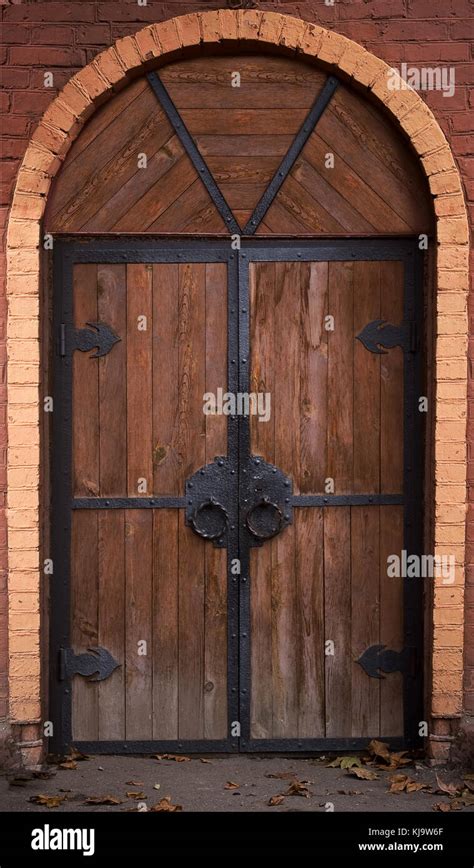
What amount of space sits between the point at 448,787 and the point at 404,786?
198 millimetres

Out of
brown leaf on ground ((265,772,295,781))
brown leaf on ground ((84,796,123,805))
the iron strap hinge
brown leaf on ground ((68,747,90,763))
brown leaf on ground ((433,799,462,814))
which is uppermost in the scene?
the iron strap hinge

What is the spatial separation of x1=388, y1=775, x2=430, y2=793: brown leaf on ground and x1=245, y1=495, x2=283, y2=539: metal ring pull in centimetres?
128

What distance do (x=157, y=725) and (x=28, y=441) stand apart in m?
1.54

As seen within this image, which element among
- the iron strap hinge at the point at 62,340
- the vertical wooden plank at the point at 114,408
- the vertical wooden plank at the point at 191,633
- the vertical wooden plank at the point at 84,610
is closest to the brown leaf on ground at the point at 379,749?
the vertical wooden plank at the point at 191,633

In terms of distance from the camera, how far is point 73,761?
16.8ft

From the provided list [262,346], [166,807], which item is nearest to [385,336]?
[262,346]

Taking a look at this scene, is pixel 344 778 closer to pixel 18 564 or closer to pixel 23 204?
pixel 18 564

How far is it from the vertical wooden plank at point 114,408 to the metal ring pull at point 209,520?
382 millimetres

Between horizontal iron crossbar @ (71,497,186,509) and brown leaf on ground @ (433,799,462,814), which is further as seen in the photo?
horizontal iron crossbar @ (71,497,186,509)

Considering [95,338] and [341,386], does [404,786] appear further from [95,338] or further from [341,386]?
[95,338]

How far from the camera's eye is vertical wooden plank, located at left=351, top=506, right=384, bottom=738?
17.2 ft

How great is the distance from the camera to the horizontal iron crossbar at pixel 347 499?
523cm

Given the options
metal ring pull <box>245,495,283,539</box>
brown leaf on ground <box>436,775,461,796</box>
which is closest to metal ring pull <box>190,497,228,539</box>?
metal ring pull <box>245,495,283,539</box>

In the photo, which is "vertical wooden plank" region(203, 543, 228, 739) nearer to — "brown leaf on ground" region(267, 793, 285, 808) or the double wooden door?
the double wooden door
